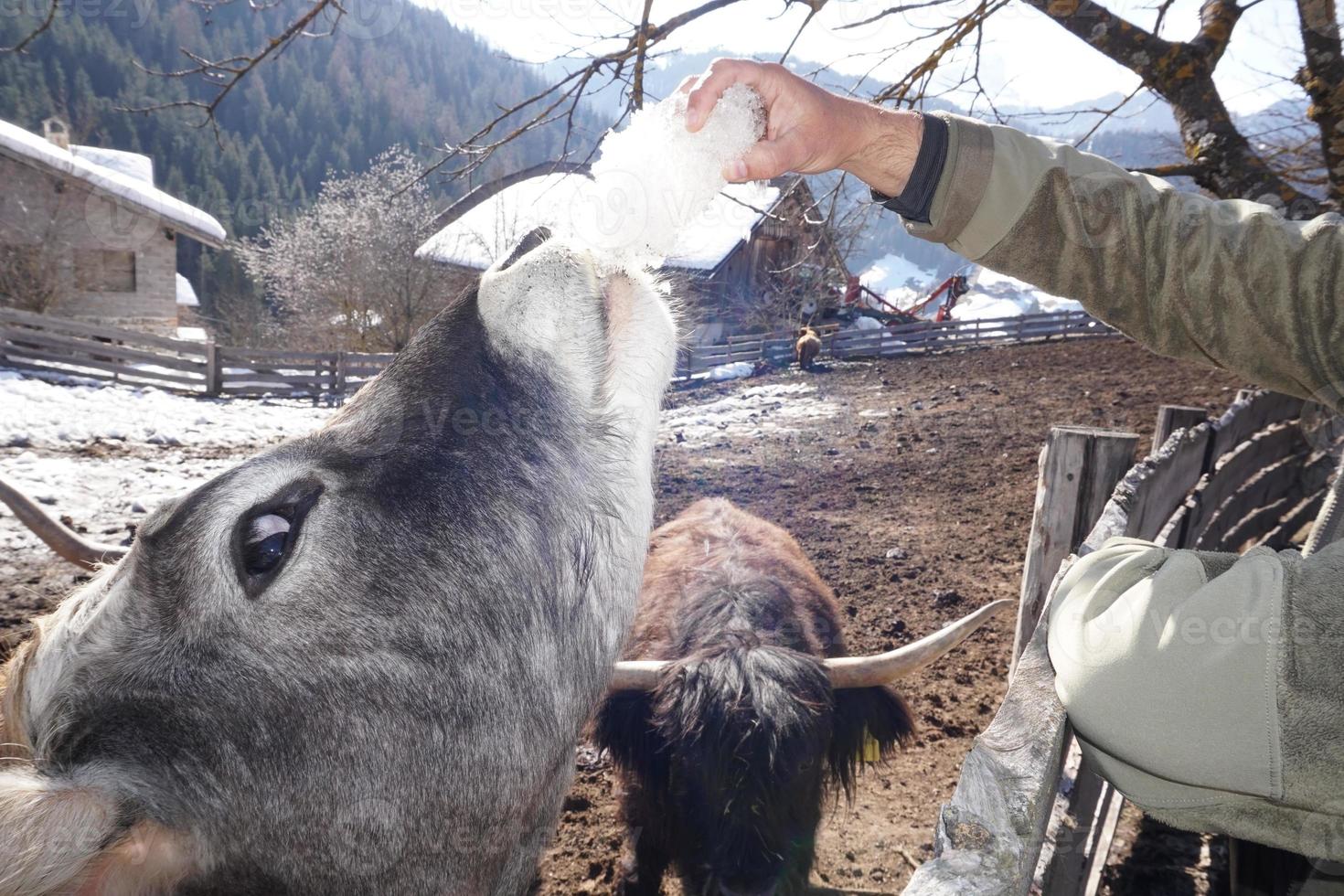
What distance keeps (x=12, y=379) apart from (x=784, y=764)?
15.6 m

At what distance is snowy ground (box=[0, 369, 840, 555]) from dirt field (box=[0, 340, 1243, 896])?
0.19m

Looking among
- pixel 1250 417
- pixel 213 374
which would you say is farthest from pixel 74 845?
pixel 213 374

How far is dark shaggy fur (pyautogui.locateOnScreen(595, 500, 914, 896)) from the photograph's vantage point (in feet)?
8.39

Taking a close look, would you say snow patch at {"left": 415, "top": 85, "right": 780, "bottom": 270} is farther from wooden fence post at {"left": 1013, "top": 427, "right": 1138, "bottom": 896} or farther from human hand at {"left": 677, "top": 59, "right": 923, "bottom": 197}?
wooden fence post at {"left": 1013, "top": 427, "right": 1138, "bottom": 896}

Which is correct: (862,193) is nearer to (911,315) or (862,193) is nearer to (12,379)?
(12,379)

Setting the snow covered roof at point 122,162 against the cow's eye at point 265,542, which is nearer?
the cow's eye at point 265,542

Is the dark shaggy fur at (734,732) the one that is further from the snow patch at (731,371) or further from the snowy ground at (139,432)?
the snow patch at (731,371)

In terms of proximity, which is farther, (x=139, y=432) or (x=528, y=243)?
(x=139, y=432)

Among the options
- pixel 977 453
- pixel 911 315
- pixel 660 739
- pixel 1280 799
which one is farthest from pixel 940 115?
pixel 911 315

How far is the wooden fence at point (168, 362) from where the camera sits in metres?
14.2

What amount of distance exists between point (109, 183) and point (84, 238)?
5.70ft

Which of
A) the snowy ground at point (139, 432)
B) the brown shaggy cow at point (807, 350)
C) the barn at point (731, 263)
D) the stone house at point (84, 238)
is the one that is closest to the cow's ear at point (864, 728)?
the snowy ground at point (139, 432)

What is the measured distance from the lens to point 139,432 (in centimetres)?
1057

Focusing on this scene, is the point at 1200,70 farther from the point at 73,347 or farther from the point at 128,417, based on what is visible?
the point at 73,347
